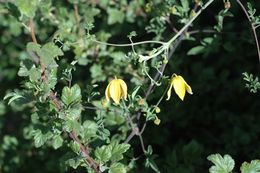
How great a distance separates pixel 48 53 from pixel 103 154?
0.36 metres

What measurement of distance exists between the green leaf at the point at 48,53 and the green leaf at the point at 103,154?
31 cm

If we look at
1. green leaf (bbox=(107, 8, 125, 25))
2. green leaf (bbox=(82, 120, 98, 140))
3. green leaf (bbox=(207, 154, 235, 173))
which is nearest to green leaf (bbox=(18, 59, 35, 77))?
green leaf (bbox=(82, 120, 98, 140))

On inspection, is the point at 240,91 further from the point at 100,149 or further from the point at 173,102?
the point at 100,149

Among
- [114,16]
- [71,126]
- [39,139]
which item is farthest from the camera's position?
[114,16]

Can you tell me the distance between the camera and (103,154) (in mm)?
1826

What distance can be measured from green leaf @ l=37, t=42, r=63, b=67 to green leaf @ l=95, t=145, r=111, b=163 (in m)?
0.31

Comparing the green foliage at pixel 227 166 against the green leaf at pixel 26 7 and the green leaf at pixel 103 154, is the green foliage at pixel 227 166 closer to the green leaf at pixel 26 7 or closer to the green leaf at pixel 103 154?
the green leaf at pixel 103 154

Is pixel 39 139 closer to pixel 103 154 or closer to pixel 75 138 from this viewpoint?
pixel 75 138

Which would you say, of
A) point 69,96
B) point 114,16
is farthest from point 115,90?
point 114,16

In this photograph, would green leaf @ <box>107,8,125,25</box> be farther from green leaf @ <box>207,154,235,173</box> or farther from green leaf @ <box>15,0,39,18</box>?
green leaf @ <box>207,154,235,173</box>

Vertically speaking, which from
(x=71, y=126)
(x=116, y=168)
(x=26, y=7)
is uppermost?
(x=26, y=7)

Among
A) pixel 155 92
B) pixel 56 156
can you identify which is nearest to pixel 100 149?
pixel 155 92

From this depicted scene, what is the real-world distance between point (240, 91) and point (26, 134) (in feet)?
3.33

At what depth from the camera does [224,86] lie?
2793 millimetres
